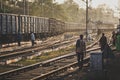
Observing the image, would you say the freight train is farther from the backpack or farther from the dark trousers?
the backpack

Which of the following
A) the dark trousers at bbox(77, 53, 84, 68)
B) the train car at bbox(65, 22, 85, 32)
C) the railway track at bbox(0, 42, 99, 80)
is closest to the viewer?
the railway track at bbox(0, 42, 99, 80)

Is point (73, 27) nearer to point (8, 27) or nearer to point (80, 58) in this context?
point (8, 27)

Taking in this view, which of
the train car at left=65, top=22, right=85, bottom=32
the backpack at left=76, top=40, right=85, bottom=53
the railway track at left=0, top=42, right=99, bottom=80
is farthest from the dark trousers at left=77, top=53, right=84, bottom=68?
the train car at left=65, top=22, right=85, bottom=32

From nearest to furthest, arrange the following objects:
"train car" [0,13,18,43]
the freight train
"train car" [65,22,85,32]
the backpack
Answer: the backpack
"train car" [0,13,18,43]
the freight train
"train car" [65,22,85,32]

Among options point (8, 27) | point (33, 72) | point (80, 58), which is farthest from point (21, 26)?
point (33, 72)

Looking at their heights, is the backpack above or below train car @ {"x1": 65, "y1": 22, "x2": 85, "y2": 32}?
below

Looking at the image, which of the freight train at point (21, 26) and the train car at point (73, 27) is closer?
the freight train at point (21, 26)

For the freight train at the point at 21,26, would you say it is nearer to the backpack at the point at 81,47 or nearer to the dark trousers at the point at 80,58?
the dark trousers at the point at 80,58

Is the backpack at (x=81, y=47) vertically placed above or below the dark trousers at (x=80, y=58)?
above

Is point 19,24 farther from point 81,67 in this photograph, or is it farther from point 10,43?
point 81,67

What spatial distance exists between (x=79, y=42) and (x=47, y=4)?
9264cm

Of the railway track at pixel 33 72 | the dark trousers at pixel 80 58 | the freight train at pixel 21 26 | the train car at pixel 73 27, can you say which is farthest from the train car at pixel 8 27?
the train car at pixel 73 27

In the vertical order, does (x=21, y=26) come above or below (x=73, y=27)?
above

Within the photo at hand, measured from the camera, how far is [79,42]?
1736 centimetres
